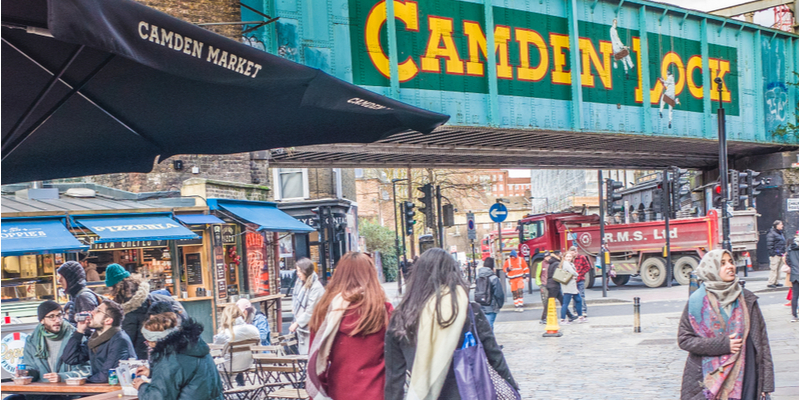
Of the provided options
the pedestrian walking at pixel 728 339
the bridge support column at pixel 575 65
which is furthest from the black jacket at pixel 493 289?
the bridge support column at pixel 575 65

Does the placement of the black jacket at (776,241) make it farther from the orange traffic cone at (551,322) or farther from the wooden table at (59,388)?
the wooden table at (59,388)

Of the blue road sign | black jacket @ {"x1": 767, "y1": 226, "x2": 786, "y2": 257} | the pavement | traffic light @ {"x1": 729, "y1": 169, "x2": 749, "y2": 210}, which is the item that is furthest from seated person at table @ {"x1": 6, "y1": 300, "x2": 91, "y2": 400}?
the blue road sign

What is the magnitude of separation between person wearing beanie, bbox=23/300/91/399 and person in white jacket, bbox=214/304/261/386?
2.01 meters

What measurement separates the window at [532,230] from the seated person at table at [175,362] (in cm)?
2685

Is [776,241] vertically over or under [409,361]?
under

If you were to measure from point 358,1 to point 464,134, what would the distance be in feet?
16.9

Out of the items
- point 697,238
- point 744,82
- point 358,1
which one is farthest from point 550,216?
point 358,1

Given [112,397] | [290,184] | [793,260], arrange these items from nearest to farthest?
[112,397] < [793,260] < [290,184]

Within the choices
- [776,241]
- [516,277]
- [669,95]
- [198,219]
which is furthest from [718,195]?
[198,219]

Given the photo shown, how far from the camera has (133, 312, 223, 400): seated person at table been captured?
468cm

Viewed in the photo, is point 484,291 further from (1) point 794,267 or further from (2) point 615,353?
(1) point 794,267

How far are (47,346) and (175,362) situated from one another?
221 centimetres

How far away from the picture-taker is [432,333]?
13.9 feet

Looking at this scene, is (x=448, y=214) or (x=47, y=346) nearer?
(x=47, y=346)
